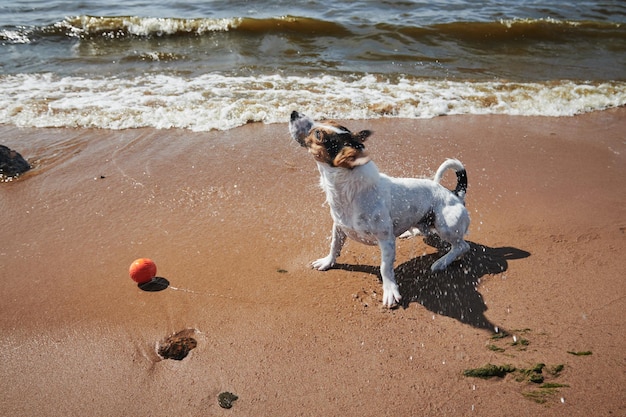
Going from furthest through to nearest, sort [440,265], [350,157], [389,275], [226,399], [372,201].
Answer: [440,265] → [389,275] → [372,201] → [350,157] → [226,399]

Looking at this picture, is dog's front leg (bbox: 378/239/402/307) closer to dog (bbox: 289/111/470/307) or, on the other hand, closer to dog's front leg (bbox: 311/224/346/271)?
dog (bbox: 289/111/470/307)

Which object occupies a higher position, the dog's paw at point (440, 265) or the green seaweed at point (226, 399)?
the dog's paw at point (440, 265)

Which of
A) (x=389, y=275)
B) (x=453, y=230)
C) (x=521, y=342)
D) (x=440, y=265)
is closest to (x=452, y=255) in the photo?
(x=440, y=265)

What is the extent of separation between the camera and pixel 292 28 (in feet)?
46.8

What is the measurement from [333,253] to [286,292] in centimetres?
63

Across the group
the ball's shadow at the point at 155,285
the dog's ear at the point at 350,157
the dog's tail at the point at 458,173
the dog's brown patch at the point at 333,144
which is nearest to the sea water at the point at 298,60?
the dog's tail at the point at 458,173

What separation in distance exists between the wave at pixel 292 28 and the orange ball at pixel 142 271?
1104cm

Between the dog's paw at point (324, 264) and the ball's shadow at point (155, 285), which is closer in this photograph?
the ball's shadow at point (155, 285)

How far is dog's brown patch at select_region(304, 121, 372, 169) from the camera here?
372cm

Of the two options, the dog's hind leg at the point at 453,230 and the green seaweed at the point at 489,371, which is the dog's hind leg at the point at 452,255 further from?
the green seaweed at the point at 489,371

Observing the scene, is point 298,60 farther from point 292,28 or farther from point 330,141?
point 330,141

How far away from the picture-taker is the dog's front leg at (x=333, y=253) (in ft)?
14.9

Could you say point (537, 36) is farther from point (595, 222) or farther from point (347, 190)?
point (347, 190)

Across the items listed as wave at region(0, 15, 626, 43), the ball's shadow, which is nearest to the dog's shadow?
the ball's shadow
